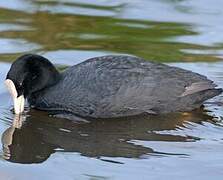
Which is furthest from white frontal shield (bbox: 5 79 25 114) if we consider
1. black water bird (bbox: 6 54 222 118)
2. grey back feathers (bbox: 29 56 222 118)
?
grey back feathers (bbox: 29 56 222 118)

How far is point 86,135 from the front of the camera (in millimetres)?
7223

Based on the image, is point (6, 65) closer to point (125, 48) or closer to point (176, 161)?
point (125, 48)

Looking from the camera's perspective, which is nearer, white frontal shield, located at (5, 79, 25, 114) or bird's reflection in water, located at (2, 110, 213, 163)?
bird's reflection in water, located at (2, 110, 213, 163)

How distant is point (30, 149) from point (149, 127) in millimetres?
1020

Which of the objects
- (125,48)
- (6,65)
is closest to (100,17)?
(125,48)

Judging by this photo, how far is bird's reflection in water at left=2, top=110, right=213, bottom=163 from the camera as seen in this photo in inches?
270

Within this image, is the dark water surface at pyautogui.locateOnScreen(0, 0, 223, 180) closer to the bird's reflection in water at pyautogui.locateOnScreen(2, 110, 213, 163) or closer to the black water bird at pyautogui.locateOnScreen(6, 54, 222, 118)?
the bird's reflection in water at pyautogui.locateOnScreen(2, 110, 213, 163)

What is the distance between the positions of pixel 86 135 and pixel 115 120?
→ 15.7 inches

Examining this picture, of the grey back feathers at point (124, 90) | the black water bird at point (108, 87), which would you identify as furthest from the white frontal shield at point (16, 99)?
the grey back feathers at point (124, 90)

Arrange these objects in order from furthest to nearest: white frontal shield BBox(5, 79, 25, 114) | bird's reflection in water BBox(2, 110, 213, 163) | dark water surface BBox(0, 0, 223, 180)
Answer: white frontal shield BBox(5, 79, 25, 114)
bird's reflection in water BBox(2, 110, 213, 163)
dark water surface BBox(0, 0, 223, 180)

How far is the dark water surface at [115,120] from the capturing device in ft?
21.4

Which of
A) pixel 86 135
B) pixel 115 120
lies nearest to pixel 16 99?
pixel 86 135

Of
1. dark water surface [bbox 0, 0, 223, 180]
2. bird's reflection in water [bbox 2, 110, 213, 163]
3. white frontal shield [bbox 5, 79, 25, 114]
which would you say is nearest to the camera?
dark water surface [bbox 0, 0, 223, 180]

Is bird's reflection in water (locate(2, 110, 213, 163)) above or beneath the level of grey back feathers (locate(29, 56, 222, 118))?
beneath
